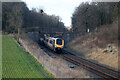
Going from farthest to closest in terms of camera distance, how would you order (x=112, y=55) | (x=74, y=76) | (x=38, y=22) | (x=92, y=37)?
(x=38, y=22) → (x=92, y=37) → (x=112, y=55) → (x=74, y=76)

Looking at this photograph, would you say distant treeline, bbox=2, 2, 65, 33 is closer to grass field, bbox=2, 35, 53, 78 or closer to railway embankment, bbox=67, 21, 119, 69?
railway embankment, bbox=67, 21, 119, 69

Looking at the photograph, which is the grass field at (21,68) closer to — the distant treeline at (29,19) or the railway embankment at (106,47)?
the railway embankment at (106,47)

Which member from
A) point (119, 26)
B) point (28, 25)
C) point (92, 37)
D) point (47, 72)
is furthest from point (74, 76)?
point (28, 25)

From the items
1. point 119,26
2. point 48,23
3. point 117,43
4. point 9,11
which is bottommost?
point 117,43

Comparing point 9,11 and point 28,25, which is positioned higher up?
point 9,11

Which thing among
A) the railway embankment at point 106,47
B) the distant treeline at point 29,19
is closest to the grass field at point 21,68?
the railway embankment at point 106,47

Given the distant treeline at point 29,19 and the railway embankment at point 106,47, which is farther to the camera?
the distant treeline at point 29,19

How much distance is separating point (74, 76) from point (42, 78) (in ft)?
8.54

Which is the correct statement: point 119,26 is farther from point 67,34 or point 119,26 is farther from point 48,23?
point 48,23

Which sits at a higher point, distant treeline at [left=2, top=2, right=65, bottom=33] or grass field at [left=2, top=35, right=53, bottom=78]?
distant treeline at [left=2, top=2, right=65, bottom=33]

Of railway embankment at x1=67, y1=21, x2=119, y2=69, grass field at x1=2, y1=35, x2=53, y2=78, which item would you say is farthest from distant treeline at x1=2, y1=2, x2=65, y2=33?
grass field at x1=2, y1=35, x2=53, y2=78

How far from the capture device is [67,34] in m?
33.6

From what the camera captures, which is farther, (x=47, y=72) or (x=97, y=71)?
(x=97, y=71)

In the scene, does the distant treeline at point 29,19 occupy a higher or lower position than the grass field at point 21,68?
higher
